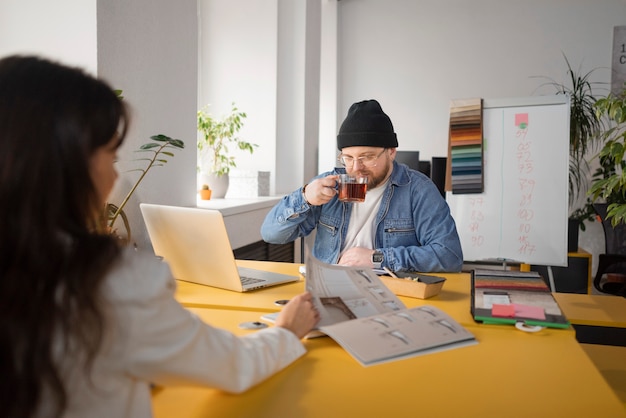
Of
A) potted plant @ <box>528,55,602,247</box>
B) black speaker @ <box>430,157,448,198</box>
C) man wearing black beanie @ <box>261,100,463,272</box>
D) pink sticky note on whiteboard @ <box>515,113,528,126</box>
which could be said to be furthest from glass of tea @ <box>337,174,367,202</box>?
potted plant @ <box>528,55,602,247</box>

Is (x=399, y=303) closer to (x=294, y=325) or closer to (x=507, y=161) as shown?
(x=294, y=325)

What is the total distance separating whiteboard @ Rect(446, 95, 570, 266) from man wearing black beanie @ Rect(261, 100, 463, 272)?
985 mm

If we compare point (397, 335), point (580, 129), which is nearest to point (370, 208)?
point (397, 335)

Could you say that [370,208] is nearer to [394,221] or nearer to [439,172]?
[394,221]

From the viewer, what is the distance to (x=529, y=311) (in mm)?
1412

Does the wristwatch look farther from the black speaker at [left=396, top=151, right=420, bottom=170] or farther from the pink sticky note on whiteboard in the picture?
the black speaker at [left=396, top=151, right=420, bottom=170]

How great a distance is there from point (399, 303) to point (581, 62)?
475 centimetres

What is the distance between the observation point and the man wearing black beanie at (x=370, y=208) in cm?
217

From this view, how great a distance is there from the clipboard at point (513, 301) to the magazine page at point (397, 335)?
137mm

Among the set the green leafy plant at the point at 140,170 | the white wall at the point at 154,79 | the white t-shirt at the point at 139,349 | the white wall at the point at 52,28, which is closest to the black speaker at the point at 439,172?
the white wall at the point at 154,79

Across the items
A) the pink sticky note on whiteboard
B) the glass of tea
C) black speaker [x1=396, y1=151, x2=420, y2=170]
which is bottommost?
the glass of tea

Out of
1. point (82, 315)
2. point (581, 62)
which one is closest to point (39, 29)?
point (82, 315)

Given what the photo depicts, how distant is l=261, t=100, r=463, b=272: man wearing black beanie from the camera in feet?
7.13

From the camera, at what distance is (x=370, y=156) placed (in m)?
2.23
